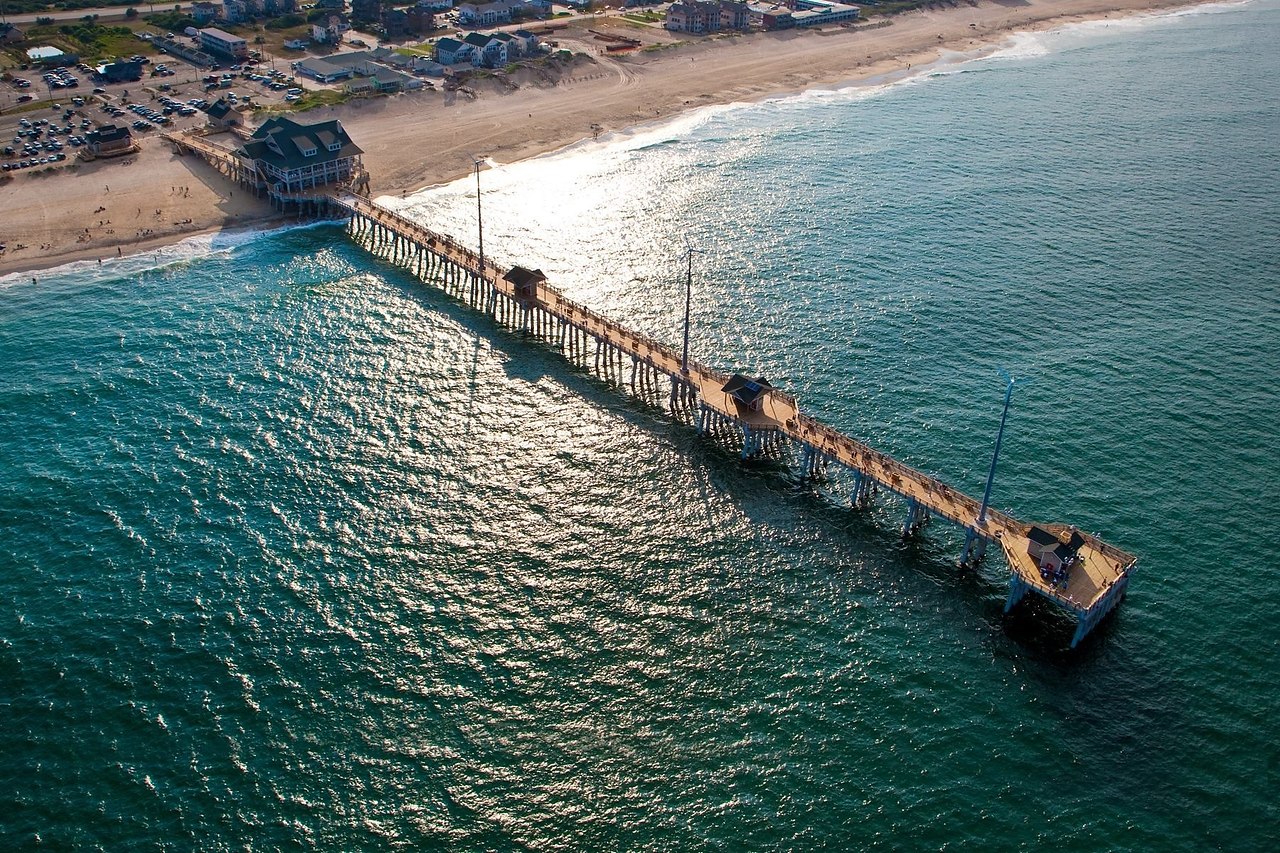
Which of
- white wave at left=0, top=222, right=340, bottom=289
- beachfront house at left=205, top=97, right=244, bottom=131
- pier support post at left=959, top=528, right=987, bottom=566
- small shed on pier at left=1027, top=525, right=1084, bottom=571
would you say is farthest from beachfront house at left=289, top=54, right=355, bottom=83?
small shed on pier at left=1027, top=525, right=1084, bottom=571

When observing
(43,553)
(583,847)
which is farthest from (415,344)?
(583,847)

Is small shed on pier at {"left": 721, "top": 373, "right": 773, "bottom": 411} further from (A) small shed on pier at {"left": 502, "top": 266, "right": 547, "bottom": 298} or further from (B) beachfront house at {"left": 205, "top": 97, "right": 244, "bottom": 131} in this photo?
(B) beachfront house at {"left": 205, "top": 97, "right": 244, "bottom": 131}

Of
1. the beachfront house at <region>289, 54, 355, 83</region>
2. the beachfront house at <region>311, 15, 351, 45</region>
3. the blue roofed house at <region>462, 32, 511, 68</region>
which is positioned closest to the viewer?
the beachfront house at <region>289, 54, 355, 83</region>

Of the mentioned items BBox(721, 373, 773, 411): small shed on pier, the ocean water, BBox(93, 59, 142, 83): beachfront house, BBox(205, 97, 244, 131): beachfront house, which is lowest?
the ocean water

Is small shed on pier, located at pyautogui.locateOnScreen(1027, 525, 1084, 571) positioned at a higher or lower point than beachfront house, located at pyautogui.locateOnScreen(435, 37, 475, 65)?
lower

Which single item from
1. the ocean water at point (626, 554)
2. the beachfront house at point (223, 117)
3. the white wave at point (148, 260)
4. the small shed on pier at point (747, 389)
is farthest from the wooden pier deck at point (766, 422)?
the beachfront house at point (223, 117)

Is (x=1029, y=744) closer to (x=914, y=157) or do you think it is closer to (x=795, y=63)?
(x=914, y=157)
